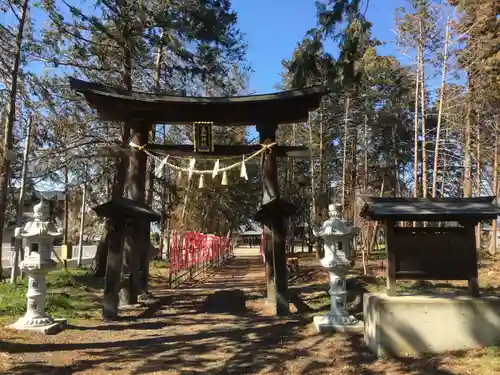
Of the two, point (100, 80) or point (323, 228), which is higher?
point (100, 80)

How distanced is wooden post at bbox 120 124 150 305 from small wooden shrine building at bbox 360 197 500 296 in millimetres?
5698

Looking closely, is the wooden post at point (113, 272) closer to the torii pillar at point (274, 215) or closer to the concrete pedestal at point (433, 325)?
the torii pillar at point (274, 215)

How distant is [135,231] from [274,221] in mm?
3548

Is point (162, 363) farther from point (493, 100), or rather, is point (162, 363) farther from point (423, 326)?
point (493, 100)

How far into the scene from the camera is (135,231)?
11.2 meters

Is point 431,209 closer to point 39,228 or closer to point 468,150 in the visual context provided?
point 39,228

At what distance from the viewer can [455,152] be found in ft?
74.1

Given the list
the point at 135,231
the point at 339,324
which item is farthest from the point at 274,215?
the point at 135,231

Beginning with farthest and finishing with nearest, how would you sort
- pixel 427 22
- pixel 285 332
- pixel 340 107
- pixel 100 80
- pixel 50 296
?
1. pixel 340 107
2. pixel 427 22
3. pixel 100 80
4. pixel 50 296
5. pixel 285 332

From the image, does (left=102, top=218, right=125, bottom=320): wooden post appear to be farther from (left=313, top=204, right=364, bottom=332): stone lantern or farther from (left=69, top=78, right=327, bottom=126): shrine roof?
(left=313, top=204, right=364, bottom=332): stone lantern

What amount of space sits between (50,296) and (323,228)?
7124mm


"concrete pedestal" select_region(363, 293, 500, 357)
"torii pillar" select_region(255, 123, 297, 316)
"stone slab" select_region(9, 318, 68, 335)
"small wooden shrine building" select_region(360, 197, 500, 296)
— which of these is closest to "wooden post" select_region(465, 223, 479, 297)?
"small wooden shrine building" select_region(360, 197, 500, 296)

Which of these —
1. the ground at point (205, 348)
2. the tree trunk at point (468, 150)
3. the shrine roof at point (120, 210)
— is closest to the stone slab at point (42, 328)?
the ground at point (205, 348)

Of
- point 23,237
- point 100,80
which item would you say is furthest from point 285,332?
point 100,80
